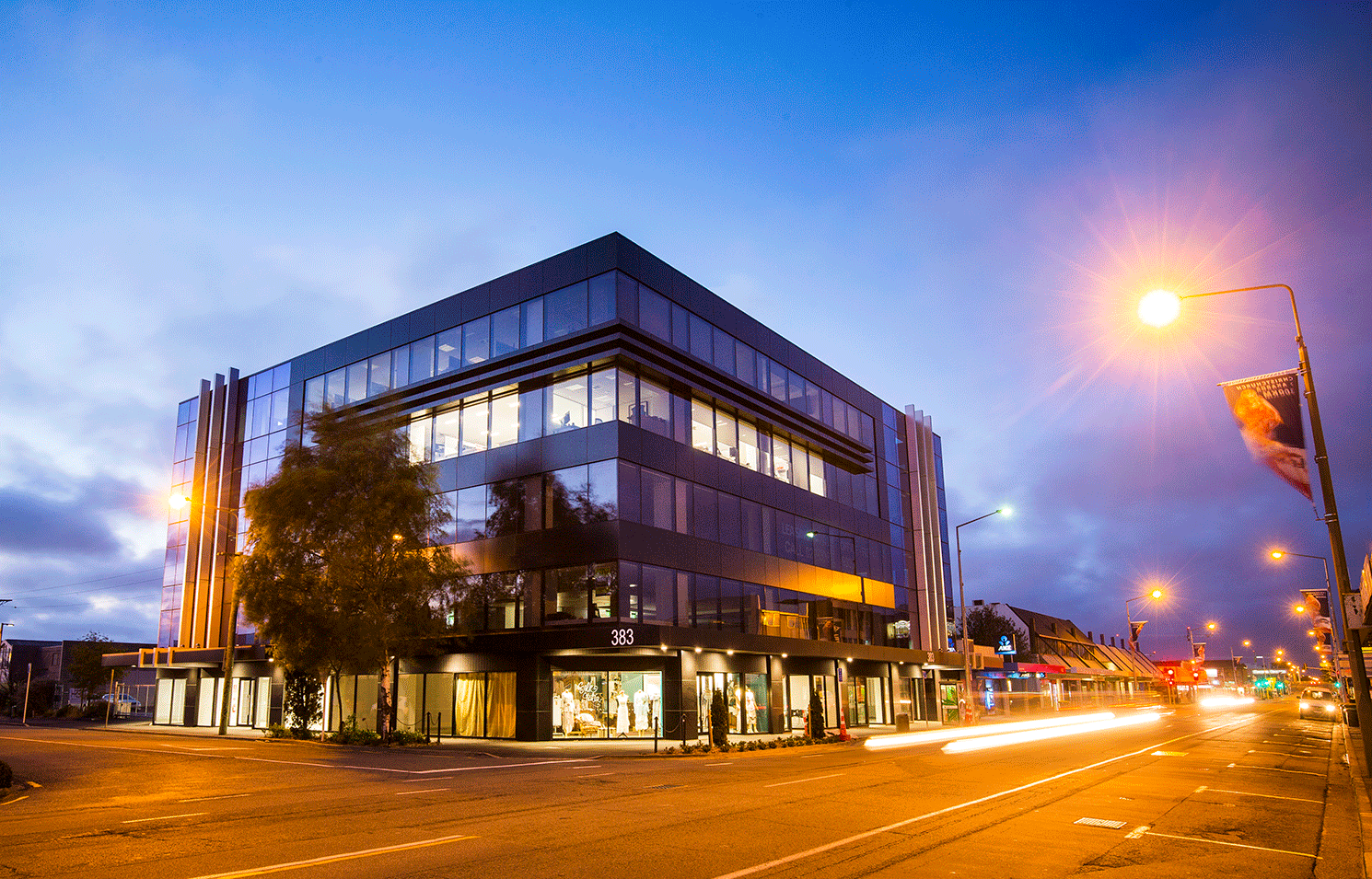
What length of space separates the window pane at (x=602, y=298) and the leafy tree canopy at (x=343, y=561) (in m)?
9.04

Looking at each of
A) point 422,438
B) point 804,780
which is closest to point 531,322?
point 422,438

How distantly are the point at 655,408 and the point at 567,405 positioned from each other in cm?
343

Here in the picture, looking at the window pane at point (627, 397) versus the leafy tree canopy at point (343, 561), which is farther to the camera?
the window pane at point (627, 397)

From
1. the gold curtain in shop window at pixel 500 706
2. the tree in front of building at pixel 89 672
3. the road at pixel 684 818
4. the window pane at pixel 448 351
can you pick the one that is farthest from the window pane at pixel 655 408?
the tree in front of building at pixel 89 672

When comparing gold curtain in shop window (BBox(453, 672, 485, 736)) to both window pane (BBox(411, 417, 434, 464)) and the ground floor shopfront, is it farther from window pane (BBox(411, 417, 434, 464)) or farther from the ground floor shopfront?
window pane (BBox(411, 417, 434, 464))

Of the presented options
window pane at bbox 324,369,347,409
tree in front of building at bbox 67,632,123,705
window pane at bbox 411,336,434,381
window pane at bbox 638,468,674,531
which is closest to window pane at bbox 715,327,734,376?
window pane at bbox 638,468,674,531

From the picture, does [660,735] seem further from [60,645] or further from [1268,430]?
[60,645]

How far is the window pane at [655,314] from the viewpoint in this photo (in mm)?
35406

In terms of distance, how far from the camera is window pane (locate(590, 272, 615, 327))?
34.2m

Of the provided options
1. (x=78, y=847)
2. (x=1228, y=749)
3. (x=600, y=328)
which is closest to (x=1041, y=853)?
(x=78, y=847)

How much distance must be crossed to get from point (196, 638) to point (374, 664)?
23.6 meters

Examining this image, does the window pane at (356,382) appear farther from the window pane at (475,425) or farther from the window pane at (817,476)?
the window pane at (817,476)

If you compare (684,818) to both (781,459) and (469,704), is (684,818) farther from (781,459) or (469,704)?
(781,459)

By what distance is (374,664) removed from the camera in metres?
32.0
